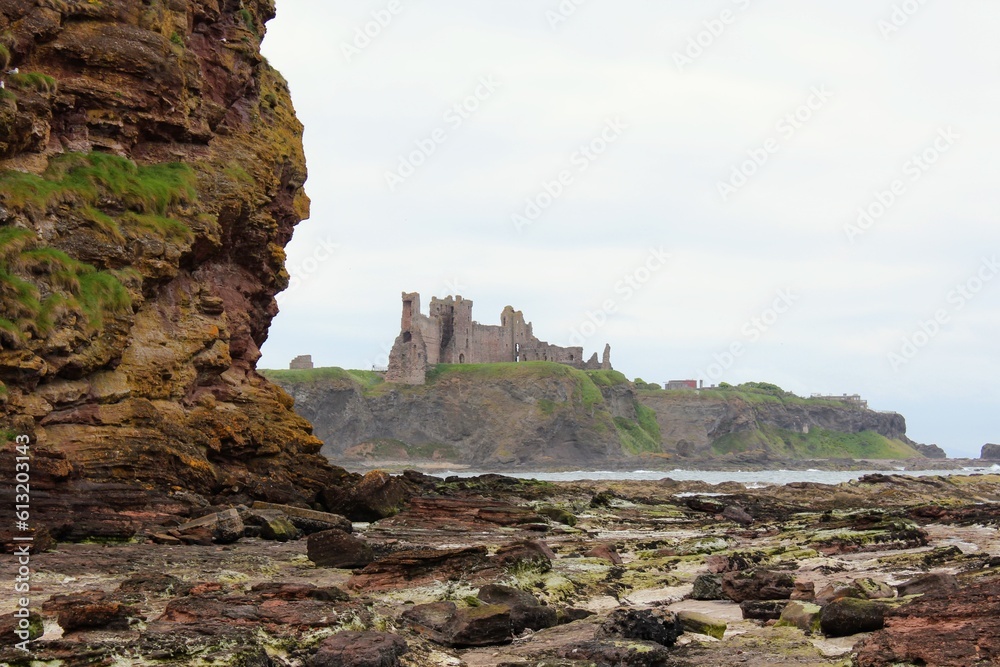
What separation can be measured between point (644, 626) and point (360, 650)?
3284 millimetres

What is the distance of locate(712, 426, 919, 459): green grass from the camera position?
535 feet

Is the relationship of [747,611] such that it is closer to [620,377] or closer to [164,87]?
[164,87]

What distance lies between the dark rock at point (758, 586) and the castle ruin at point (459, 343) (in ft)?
412

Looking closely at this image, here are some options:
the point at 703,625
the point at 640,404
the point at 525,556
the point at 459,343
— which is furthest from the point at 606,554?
the point at 640,404

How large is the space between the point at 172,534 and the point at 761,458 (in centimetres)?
13837

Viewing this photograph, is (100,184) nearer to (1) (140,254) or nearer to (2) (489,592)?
(1) (140,254)

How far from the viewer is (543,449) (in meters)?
137

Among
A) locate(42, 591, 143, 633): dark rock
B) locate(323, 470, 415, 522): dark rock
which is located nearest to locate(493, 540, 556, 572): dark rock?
locate(42, 591, 143, 633): dark rock

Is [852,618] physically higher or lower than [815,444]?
lower

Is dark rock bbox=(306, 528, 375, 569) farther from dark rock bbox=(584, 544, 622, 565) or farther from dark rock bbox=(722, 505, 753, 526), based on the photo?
dark rock bbox=(722, 505, 753, 526)

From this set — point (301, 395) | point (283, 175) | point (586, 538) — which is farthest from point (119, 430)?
point (301, 395)

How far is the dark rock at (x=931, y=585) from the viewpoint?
42.3 ft

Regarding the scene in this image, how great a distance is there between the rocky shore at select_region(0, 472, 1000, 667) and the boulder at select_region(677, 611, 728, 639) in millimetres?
29

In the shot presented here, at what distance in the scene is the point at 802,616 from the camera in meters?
11.9
